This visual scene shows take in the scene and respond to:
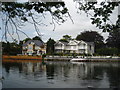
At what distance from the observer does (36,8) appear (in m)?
3.54

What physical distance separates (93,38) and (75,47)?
256 inches

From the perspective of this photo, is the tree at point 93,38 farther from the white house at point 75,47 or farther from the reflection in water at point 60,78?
the reflection in water at point 60,78

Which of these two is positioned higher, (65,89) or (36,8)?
(36,8)

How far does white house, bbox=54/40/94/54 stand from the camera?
54656 millimetres

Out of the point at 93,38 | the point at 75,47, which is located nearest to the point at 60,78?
the point at 75,47

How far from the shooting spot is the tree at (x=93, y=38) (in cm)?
5831

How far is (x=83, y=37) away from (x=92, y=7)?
57054 millimetres

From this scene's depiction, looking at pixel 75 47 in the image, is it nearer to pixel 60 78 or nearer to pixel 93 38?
pixel 93 38

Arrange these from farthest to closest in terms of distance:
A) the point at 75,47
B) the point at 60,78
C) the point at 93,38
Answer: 1. the point at 93,38
2. the point at 75,47
3. the point at 60,78

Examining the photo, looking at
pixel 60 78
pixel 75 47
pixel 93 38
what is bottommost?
pixel 60 78

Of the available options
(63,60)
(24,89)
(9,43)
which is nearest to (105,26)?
(9,43)

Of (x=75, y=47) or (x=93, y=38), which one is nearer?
(x=75, y=47)

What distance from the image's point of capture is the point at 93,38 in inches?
2303

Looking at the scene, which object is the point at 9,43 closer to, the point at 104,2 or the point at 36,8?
the point at 36,8
